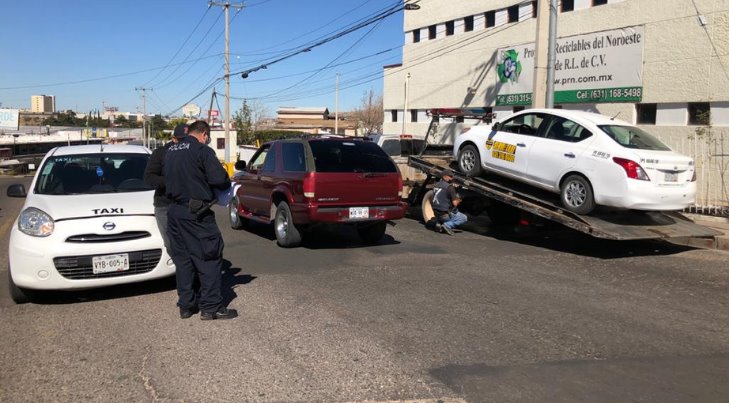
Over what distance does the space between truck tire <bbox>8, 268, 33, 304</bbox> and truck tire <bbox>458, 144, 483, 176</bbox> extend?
25.6 feet

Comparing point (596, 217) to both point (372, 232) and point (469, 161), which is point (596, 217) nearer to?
point (469, 161)

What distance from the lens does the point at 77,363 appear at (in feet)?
14.9

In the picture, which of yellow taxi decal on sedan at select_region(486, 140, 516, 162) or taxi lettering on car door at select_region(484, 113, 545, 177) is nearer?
taxi lettering on car door at select_region(484, 113, 545, 177)

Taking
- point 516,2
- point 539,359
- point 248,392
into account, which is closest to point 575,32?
point 516,2

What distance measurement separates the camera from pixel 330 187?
8969 mm

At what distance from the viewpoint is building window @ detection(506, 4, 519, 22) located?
74.6 feet

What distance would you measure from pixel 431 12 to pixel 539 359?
24899 millimetres

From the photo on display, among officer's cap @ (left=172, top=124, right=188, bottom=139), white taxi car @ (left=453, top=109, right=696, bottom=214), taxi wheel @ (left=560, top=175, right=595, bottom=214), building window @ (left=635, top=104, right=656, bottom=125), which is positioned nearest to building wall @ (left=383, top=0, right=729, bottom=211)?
building window @ (left=635, top=104, right=656, bottom=125)

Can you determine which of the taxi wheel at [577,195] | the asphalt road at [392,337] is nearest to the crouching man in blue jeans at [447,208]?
the taxi wheel at [577,195]

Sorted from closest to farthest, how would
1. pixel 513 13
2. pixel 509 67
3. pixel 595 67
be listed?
pixel 595 67 → pixel 509 67 → pixel 513 13

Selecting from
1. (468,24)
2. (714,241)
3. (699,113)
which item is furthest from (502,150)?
(468,24)

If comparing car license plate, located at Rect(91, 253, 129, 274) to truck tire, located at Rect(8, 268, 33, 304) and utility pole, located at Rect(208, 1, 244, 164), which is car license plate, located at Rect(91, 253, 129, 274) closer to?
→ truck tire, located at Rect(8, 268, 33, 304)

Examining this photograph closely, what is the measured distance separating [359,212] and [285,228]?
4.21 feet

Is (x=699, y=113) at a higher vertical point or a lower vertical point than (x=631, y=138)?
higher
